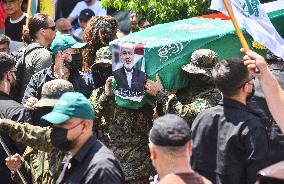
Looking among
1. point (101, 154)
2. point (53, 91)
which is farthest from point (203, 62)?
point (101, 154)

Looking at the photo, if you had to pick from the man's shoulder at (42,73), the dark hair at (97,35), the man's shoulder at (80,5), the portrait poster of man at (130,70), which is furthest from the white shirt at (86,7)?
the portrait poster of man at (130,70)

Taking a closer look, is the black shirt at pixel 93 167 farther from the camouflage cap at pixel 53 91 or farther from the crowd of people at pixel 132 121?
the camouflage cap at pixel 53 91

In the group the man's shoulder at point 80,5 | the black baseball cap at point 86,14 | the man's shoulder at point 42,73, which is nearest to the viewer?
the man's shoulder at point 42,73

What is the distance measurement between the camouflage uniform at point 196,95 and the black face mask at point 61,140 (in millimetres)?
1425

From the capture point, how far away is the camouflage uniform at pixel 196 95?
6203mm

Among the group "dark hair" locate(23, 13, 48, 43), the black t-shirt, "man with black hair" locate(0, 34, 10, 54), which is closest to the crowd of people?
"dark hair" locate(23, 13, 48, 43)

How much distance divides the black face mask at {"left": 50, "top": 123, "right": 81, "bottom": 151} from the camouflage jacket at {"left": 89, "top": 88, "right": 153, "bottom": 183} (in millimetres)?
1759

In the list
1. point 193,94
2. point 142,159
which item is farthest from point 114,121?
point 193,94

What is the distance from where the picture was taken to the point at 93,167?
470cm

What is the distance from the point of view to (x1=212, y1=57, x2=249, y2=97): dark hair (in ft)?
18.0

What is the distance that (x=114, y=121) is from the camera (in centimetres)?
684

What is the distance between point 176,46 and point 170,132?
233 centimetres

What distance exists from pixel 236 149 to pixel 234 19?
948 millimetres

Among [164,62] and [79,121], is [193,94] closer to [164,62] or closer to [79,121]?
[164,62]
